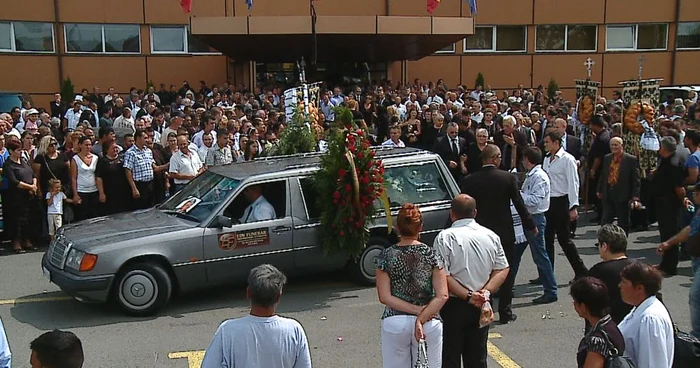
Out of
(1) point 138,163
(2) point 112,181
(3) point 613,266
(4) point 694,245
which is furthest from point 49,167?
(4) point 694,245

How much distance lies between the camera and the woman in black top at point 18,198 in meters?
10.7

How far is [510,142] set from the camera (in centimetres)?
1190

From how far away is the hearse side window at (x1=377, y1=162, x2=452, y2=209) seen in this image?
29.5ft

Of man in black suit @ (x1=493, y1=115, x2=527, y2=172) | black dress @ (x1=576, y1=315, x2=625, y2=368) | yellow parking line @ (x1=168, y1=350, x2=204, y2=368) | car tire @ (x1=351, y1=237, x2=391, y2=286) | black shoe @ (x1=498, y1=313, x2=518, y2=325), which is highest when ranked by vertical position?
man in black suit @ (x1=493, y1=115, x2=527, y2=172)

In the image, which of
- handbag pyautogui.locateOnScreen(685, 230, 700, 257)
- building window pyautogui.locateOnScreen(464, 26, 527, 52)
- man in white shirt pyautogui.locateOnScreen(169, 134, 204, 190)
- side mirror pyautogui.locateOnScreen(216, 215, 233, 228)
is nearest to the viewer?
handbag pyautogui.locateOnScreen(685, 230, 700, 257)

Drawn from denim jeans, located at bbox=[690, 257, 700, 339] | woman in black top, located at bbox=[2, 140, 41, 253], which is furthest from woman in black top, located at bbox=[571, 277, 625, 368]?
woman in black top, located at bbox=[2, 140, 41, 253]

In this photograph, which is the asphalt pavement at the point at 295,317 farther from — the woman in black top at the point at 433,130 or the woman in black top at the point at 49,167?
the woman in black top at the point at 433,130

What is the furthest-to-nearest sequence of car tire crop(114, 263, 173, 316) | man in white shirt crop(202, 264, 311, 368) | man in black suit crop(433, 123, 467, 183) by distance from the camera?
1. man in black suit crop(433, 123, 467, 183)
2. car tire crop(114, 263, 173, 316)
3. man in white shirt crop(202, 264, 311, 368)

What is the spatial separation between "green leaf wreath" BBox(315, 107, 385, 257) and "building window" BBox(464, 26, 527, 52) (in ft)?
69.7

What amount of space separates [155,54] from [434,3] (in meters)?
11.7

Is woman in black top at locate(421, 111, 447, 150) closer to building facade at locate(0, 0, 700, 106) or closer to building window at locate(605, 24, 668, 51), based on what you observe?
building facade at locate(0, 0, 700, 106)

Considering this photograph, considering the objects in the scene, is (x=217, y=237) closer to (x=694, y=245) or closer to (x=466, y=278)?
(x=466, y=278)

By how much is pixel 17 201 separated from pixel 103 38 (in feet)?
53.9

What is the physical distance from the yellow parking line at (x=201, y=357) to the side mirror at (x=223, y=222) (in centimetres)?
163
